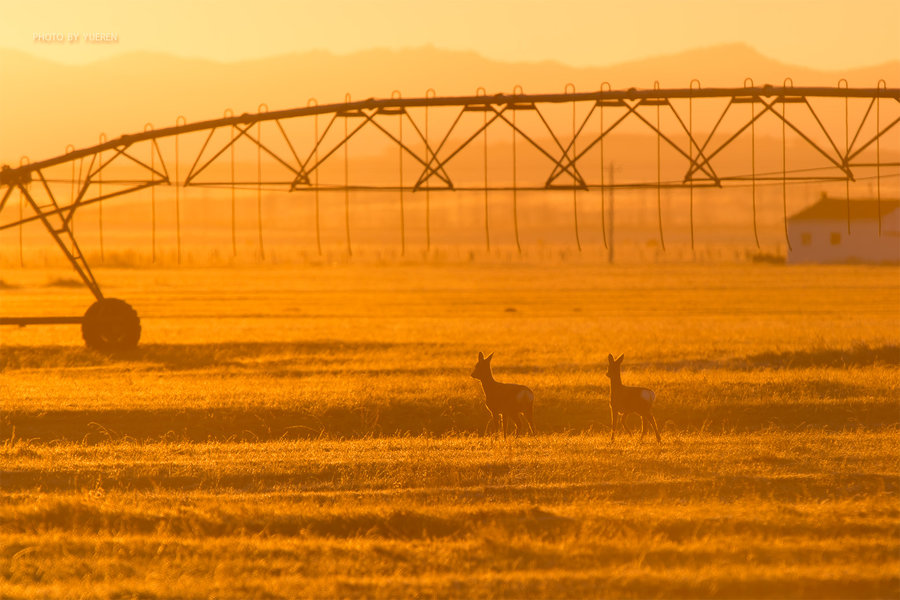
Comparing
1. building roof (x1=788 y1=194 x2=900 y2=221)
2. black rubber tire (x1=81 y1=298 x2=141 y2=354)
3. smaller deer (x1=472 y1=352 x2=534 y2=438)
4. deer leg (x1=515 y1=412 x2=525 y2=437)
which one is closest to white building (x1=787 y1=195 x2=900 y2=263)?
building roof (x1=788 y1=194 x2=900 y2=221)

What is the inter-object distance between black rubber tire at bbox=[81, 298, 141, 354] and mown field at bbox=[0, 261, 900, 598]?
760 millimetres

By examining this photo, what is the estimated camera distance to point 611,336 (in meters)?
41.6

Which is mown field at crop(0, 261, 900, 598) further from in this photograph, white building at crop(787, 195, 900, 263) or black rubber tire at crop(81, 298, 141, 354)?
white building at crop(787, 195, 900, 263)

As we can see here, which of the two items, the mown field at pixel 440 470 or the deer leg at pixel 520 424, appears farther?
the deer leg at pixel 520 424

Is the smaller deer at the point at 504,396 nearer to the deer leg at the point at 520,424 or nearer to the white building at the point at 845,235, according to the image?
the deer leg at the point at 520,424

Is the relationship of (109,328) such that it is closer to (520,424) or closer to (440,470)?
(520,424)

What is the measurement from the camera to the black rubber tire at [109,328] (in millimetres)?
33750

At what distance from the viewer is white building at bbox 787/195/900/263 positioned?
10850 centimetres

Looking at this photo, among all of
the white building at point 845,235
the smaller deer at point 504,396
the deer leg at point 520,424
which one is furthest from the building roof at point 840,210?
the smaller deer at point 504,396

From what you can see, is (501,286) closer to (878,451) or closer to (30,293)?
(30,293)

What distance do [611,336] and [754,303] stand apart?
24.2m

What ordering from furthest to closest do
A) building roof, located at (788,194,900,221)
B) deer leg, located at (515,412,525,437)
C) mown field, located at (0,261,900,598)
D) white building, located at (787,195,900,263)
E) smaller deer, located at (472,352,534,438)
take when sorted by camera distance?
building roof, located at (788,194,900,221), white building, located at (787,195,900,263), deer leg, located at (515,412,525,437), smaller deer, located at (472,352,534,438), mown field, located at (0,261,900,598)

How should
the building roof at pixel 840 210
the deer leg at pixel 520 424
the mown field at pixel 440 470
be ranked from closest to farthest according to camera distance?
the mown field at pixel 440 470 → the deer leg at pixel 520 424 → the building roof at pixel 840 210

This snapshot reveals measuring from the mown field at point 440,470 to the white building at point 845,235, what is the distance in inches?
2742
